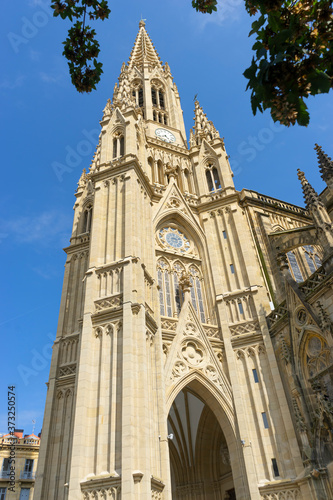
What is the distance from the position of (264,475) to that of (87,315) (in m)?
9.12

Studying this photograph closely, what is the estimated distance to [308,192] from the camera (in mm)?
19375

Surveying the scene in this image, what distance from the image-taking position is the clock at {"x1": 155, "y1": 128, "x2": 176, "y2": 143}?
98.4ft

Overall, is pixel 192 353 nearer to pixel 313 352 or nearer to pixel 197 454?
Answer: pixel 313 352

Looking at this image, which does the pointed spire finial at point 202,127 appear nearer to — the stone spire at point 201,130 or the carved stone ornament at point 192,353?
the stone spire at point 201,130

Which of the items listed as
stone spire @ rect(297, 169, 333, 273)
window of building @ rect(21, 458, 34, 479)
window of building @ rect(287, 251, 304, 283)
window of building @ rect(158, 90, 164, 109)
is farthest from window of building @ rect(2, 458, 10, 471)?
window of building @ rect(158, 90, 164, 109)

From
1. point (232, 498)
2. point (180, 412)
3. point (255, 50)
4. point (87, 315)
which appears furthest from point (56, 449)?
point (255, 50)

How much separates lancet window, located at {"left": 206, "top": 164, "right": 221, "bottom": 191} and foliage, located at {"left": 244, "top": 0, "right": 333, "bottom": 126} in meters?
20.7

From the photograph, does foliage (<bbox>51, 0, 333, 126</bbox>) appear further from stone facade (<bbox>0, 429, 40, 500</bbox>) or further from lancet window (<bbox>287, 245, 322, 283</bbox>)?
stone facade (<bbox>0, 429, 40, 500</bbox>)

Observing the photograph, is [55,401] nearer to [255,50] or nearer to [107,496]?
[107,496]

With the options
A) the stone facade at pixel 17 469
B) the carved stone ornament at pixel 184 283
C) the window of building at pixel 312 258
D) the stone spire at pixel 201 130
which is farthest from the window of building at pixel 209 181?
the stone facade at pixel 17 469

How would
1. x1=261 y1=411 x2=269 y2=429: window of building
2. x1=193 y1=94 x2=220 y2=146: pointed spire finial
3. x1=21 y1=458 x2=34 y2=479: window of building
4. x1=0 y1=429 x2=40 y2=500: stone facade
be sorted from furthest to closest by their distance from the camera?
1. x1=21 y1=458 x2=34 y2=479: window of building
2. x1=0 y1=429 x2=40 y2=500: stone facade
3. x1=193 y1=94 x2=220 y2=146: pointed spire finial
4. x1=261 y1=411 x2=269 y2=429: window of building

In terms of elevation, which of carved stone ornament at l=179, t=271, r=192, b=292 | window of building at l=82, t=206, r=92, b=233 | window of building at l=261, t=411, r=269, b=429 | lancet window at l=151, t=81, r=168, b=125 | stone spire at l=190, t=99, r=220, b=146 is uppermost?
lancet window at l=151, t=81, r=168, b=125

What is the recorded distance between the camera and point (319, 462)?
1409cm

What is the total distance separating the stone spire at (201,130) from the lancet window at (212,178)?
270 centimetres
